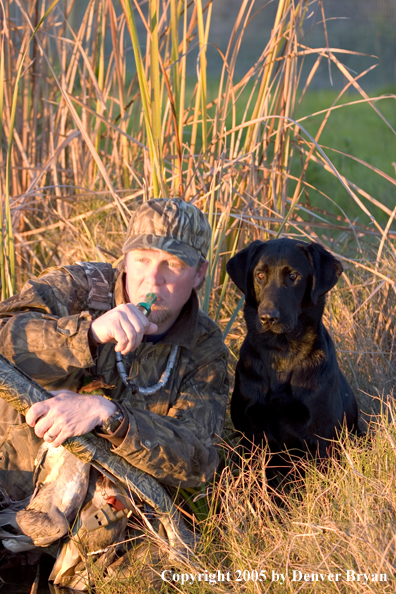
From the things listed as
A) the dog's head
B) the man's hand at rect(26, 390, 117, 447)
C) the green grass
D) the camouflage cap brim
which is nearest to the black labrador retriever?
the dog's head

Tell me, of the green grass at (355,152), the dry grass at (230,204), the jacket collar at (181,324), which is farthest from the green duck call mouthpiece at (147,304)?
the green grass at (355,152)

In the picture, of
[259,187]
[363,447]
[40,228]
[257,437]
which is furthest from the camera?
[40,228]

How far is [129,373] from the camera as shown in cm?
273

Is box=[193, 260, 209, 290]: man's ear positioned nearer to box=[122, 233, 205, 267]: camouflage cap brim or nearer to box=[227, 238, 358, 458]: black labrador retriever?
box=[122, 233, 205, 267]: camouflage cap brim

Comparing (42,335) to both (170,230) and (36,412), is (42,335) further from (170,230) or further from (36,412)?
(170,230)

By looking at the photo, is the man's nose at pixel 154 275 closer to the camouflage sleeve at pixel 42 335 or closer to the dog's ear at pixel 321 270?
the camouflage sleeve at pixel 42 335

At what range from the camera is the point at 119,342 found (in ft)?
7.25

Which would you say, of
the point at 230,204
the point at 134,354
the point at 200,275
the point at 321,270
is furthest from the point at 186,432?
the point at 230,204

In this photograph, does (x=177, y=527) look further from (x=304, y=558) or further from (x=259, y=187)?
(x=259, y=187)

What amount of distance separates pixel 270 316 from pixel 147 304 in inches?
21.1

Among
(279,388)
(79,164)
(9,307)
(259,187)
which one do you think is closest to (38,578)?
(9,307)

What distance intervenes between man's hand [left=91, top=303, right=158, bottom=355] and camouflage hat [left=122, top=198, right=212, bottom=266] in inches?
16.8

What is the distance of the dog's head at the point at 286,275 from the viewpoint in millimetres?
2830

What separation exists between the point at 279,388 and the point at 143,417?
0.73 meters
